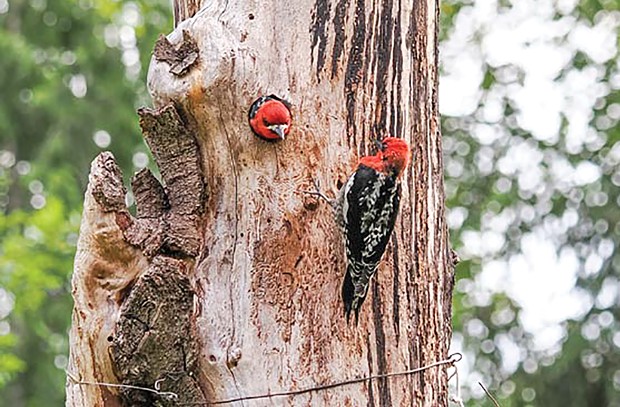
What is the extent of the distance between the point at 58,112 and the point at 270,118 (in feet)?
23.8

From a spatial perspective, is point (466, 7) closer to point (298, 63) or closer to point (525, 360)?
point (525, 360)

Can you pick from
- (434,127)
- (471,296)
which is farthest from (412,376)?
(471,296)

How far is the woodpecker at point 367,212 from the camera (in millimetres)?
2654

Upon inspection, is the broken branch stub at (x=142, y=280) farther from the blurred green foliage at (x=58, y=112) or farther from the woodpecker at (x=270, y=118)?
the blurred green foliage at (x=58, y=112)

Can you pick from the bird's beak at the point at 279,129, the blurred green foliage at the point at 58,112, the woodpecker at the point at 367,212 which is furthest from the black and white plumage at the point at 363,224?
the blurred green foliage at the point at 58,112

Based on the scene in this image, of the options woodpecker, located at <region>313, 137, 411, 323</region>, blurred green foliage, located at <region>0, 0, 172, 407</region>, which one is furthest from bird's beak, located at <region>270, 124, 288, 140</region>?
blurred green foliage, located at <region>0, 0, 172, 407</region>

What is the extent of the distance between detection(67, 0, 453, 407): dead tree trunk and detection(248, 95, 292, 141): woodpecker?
1.4 inches

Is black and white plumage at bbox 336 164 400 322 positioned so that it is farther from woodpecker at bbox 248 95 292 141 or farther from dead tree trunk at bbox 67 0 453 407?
woodpecker at bbox 248 95 292 141

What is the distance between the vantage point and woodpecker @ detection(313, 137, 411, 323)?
104 inches

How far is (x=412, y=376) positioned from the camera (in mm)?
2807

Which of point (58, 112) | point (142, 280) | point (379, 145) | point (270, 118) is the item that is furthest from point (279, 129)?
point (58, 112)

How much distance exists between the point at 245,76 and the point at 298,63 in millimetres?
151

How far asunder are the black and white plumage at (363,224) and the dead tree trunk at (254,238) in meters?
0.05

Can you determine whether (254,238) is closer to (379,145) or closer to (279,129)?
(279,129)
